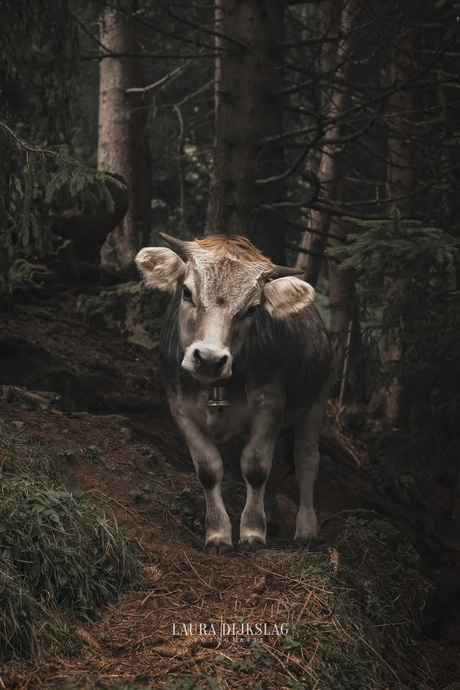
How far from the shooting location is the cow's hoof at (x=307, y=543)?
Answer: 303 inches

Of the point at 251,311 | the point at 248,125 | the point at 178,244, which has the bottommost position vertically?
the point at 251,311

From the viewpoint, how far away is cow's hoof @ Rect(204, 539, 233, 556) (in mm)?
7012

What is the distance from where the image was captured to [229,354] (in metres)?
6.52

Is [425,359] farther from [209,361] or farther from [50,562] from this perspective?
[50,562]

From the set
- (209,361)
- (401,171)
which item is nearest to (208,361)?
(209,361)

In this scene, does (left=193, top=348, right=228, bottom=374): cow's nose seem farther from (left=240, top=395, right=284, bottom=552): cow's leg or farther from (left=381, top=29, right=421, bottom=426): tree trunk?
(left=381, top=29, right=421, bottom=426): tree trunk

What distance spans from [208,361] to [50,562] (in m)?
1.85

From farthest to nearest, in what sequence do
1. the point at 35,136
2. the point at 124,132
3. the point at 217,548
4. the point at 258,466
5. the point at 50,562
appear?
1. the point at 124,132
2. the point at 35,136
3. the point at 258,466
4. the point at 217,548
5. the point at 50,562

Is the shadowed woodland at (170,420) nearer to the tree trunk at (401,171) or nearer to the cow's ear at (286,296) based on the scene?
the tree trunk at (401,171)

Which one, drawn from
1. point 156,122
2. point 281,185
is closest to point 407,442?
point 281,185

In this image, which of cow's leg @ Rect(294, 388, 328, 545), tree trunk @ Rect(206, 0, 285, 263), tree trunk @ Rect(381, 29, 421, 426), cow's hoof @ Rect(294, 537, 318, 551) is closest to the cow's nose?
cow's hoof @ Rect(294, 537, 318, 551)

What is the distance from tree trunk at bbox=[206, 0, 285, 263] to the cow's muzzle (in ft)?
14.7

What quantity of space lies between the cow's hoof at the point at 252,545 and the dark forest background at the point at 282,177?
8.39 feet

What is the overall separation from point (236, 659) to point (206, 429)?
246cm
